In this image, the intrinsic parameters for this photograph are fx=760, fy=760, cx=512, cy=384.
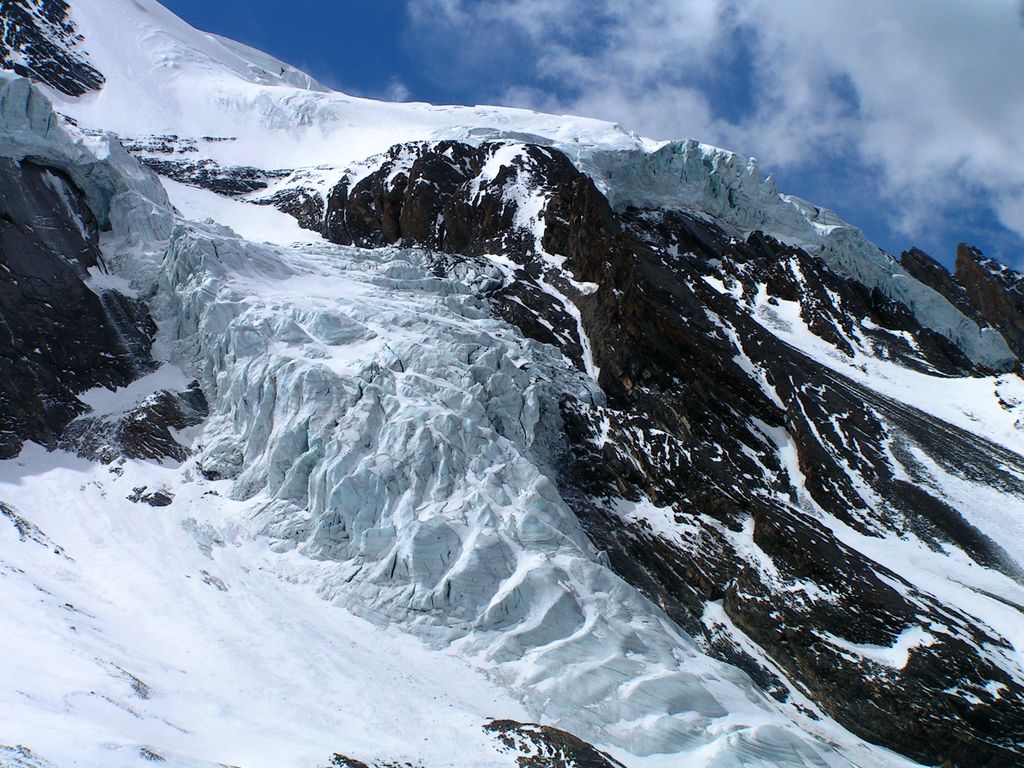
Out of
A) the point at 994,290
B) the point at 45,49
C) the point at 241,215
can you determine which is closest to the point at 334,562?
the point at 241,215

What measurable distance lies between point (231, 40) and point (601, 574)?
17503 centimetres

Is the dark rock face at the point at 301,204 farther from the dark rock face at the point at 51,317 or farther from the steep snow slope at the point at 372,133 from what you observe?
the dark rock face at the point at 51,317

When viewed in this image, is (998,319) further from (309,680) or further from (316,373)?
(309,680)

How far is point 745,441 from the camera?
5059 centimetres

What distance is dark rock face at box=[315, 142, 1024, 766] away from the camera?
119 feet

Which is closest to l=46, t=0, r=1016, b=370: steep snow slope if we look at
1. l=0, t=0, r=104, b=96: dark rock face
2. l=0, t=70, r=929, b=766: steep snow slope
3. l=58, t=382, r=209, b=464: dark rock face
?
l=0, t=0, r=104, b=96: dark rock face

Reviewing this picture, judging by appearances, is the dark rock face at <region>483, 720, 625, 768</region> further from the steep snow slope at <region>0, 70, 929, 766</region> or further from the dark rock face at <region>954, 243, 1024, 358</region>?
the dark rock face at <region>954, 243, 1024, 358</region>

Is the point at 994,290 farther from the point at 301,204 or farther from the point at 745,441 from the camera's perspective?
the point at 301,204

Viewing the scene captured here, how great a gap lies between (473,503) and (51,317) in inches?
1119

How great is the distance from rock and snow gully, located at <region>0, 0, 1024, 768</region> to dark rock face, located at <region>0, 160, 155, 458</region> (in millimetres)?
191

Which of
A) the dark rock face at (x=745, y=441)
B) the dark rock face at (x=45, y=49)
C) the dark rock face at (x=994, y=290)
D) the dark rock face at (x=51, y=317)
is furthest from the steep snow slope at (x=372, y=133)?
the dark rock face at (x=51, y=317)

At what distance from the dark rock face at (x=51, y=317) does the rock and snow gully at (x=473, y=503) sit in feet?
0.63

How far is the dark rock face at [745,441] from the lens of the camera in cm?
3631

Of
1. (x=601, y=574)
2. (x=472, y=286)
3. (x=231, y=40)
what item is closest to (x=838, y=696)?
(x=601, y=574)
